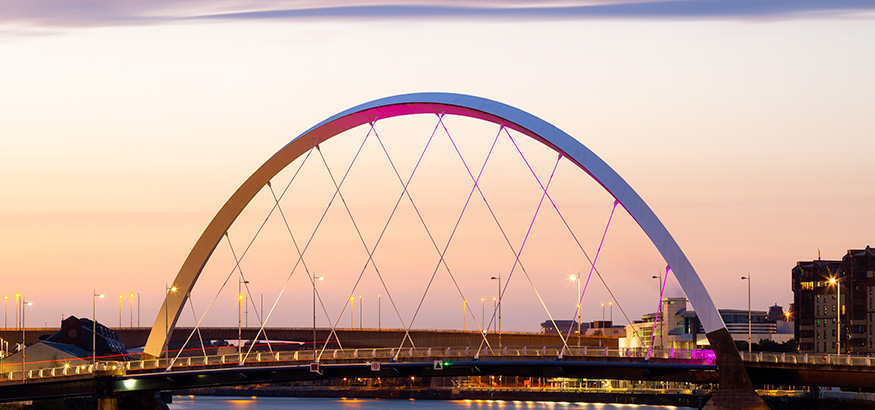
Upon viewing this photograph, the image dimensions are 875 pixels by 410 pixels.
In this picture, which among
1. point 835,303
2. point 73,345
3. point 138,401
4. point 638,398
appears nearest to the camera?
point 138,401

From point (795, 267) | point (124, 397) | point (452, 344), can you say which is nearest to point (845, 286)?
point (795, 267)

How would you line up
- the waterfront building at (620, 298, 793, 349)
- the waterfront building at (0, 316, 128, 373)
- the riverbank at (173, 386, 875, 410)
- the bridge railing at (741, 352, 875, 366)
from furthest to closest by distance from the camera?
1. the waterfront building at (620, 298, 793, 349)
2. the waterfront building at (0, 316, 128, 373)
3. the riverbank at (173, 386, 875, 410)
4. the bridge railing at (741, 352, 875, 366)

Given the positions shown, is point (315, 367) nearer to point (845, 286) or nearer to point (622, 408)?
point (622, 408)

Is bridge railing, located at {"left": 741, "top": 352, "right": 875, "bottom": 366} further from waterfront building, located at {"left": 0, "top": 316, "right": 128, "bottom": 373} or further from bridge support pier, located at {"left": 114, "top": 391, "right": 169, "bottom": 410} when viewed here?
waterfront building, located at {"left": 0, "top": 316, "right": 128, "bottom": 373}

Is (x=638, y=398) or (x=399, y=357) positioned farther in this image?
(x=638, y=398)

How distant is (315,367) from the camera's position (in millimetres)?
69375

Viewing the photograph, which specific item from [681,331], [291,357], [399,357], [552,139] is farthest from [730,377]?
[681,331]

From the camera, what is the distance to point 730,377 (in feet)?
→ 202

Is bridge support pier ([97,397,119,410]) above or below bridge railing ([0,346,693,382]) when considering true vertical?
below

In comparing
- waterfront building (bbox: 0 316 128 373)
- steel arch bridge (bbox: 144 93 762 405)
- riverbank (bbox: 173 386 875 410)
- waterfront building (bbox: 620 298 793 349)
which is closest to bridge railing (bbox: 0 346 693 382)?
steel arch bridge (bbox: 144 93 762 405)

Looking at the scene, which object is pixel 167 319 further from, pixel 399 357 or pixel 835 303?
pixel 835 303

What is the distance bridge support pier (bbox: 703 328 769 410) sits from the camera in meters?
60.9

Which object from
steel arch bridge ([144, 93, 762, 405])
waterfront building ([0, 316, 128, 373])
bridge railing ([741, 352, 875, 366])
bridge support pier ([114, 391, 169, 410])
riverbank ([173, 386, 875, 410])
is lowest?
riverbank ([173, 386, 875, 410])

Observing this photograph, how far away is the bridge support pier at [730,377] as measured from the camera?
6088cm
